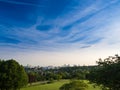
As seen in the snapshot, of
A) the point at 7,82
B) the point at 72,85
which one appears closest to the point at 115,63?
the point at 72,85

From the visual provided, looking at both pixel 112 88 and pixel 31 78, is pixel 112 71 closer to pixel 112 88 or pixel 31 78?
pixel 112 88

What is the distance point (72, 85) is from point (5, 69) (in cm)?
2326

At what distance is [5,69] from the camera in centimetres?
5225

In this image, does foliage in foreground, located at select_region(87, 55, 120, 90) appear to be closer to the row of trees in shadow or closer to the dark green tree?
the row of trees in shadow

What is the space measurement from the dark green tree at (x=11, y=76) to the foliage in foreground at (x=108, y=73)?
3881 cm

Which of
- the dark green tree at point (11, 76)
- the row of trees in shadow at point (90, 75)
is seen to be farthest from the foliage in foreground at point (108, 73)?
the dark green tree at point (11, 76)

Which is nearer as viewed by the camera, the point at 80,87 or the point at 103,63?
the point at 103,63

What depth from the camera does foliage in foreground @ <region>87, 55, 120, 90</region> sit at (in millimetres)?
Answer: 13836

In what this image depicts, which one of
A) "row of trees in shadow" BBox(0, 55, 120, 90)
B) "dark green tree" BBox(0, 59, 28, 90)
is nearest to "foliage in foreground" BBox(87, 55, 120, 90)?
"row of trees in shadow" BBox(0, 55, 120, 90)

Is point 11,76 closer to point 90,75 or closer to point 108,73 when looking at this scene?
point 90,75

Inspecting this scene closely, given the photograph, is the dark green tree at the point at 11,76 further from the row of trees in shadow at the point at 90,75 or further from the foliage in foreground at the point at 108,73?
the foliage in foreground at the point at 108,73

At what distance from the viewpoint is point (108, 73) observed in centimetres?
1419

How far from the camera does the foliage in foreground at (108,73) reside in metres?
13.8

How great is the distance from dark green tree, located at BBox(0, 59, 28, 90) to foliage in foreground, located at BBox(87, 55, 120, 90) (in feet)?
127
